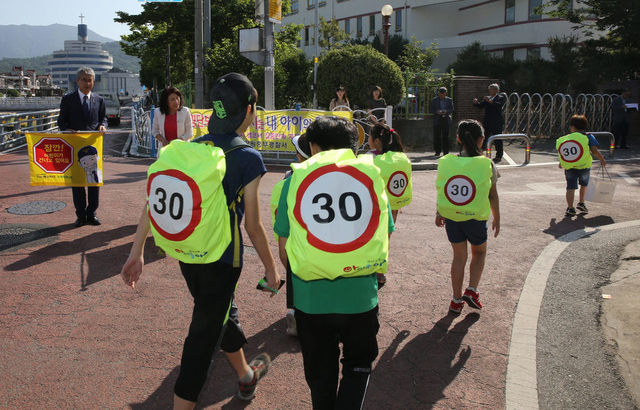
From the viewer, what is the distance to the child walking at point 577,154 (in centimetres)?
852

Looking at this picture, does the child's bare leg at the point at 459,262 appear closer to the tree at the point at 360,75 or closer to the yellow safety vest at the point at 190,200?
the yellow safety vest at the point at 190,200

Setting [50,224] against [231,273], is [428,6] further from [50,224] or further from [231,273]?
[231,273]

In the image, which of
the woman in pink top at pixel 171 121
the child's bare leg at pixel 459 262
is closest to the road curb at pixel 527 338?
the child's bare leg at pixel 459 262

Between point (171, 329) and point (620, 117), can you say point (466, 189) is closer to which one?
point (171, 329)

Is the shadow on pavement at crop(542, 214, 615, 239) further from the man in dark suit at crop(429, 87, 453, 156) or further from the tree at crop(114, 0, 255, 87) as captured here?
the tree at crop(114, 0, 255, 87)

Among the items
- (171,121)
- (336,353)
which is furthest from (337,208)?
(171,121)

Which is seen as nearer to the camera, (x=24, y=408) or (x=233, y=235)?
(x=233, y=235)

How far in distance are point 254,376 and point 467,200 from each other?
2.32 metres

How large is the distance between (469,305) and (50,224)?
224 inches

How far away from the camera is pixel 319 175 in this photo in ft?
8.04

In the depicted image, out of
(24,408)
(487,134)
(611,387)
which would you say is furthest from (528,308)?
(487,134)

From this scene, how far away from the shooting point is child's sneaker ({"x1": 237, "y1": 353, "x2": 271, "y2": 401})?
3375mm

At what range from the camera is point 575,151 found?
8.60m

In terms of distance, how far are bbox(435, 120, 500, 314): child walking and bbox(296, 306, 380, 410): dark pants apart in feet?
7.50
